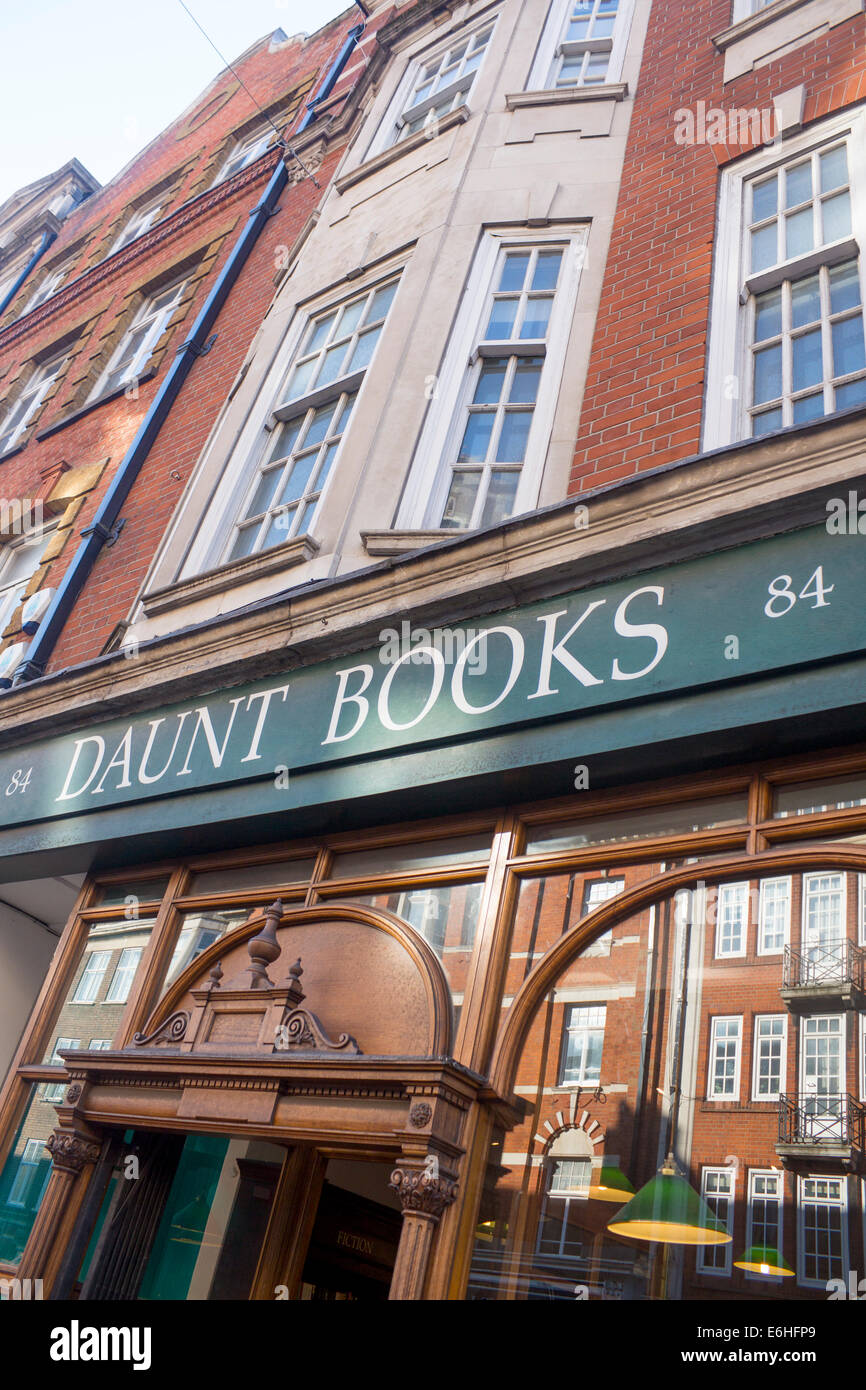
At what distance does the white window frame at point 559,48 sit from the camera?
784 cm

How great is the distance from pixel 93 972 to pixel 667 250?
545cm

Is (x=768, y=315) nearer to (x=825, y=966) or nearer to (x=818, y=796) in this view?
(x=818, y=796)

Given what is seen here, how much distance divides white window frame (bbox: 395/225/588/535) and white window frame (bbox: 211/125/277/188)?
319 inches

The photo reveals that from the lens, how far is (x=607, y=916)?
378 cm

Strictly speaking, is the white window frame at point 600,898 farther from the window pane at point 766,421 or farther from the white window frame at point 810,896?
the window pane at point 766,421

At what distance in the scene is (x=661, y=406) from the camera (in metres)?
5.22

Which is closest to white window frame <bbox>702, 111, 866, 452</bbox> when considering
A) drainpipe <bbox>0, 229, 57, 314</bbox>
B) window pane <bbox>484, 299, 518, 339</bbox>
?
window pane <bbox>484, 299, 518, 339</bbox>

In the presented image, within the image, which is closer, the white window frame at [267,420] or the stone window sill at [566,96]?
the white window frame at [267,420]

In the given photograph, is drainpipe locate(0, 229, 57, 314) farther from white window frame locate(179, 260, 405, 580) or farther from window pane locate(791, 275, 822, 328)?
window pane locate(791, 275, 822, 328)

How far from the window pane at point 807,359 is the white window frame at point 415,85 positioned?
5.18m

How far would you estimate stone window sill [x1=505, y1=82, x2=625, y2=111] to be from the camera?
24.4 ft

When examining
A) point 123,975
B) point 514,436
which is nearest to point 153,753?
point 123,975

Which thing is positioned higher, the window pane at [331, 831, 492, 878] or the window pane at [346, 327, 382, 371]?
the window pane at [346, 327, 382, 371]

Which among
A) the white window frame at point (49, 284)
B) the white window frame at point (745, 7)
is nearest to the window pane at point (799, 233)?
the white window frame at point (745, 7)
